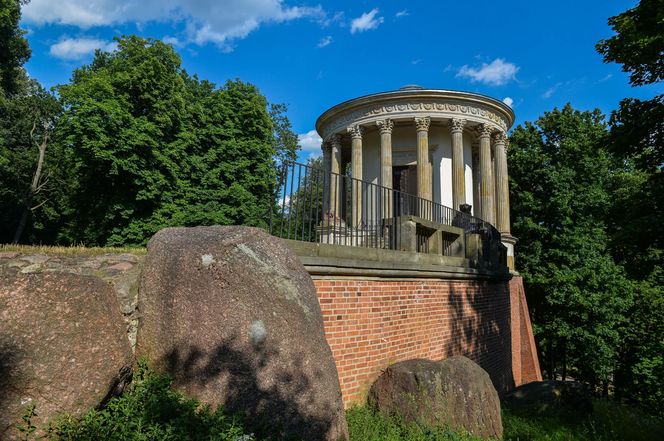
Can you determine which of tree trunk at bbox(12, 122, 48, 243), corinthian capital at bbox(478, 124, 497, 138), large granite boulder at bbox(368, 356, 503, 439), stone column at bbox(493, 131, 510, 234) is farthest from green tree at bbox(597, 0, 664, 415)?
tree trunk at bbox(12, 122, 48, 243)

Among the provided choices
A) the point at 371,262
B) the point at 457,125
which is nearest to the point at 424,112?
the point at 457,125

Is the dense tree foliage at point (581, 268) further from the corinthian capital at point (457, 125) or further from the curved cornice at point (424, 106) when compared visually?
the corinthian capital at point (457, 125)

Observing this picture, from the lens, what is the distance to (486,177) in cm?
1675

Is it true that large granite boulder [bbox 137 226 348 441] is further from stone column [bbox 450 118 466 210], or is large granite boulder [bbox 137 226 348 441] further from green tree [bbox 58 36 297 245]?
stone column [bbox 450 118 466 210]

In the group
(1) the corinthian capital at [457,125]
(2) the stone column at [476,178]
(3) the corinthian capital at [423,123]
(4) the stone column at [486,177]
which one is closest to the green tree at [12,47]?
(3) the corinthian capital at [423,123]

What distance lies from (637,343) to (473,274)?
1555cm

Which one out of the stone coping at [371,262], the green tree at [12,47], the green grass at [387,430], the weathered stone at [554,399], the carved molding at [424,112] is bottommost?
the weathered stone at [554,399]

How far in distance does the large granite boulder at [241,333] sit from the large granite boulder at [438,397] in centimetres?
172

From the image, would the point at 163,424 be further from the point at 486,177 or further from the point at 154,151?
the point at 486,177

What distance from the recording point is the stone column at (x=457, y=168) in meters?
16.1

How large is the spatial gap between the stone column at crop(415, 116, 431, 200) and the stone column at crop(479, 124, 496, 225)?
8.12ft

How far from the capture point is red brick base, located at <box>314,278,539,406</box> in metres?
5.27

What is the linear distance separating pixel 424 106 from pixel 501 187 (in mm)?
4819

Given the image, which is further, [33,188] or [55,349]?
[33,188]
